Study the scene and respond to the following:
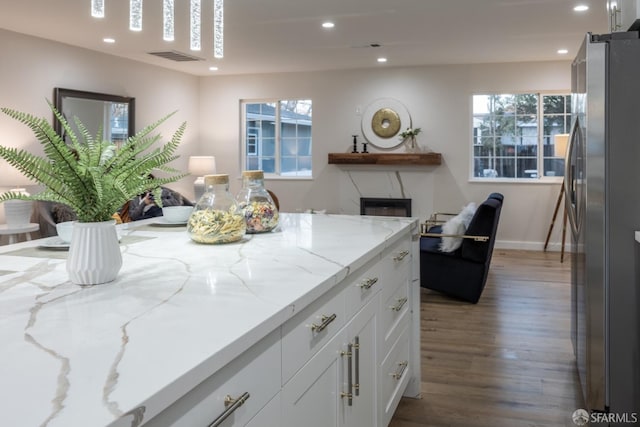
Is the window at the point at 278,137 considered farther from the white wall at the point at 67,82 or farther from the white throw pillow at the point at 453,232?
the white throw pillow at the point at 453,232

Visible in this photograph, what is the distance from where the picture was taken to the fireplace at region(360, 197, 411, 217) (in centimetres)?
764

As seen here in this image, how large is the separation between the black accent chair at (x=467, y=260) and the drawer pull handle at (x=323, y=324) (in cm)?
308

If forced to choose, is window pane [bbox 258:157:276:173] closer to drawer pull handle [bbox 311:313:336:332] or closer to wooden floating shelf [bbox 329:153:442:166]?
wooden floating shelf [bbox 329:153:442:166]

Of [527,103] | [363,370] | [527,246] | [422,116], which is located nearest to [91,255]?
[363,370]

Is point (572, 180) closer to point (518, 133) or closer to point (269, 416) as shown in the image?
point (269, 416)

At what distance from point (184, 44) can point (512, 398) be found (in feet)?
16.2

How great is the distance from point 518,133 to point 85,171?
6920 mm

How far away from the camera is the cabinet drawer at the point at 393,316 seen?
7.00 feet

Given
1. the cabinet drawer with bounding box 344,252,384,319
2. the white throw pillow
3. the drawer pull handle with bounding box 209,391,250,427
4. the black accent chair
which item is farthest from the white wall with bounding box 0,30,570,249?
the drawer pull handle with bounding box 209,391,250,427

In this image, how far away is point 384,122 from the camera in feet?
25.2

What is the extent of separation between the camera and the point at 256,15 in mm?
4801

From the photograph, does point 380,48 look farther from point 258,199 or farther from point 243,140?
point 258,199

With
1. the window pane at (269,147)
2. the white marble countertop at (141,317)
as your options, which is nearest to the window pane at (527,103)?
the window pane at (269,147)

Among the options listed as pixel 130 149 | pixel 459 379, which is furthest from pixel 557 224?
pixel 130 149
